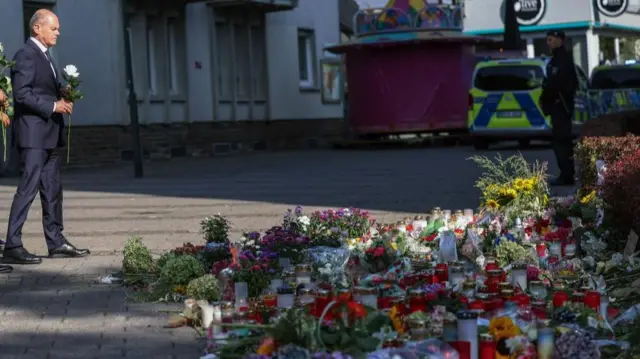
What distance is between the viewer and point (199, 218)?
15125 millimetres

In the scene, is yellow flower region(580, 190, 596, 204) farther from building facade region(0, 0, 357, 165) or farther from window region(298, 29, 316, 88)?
window region(298, 29, 316, 88)

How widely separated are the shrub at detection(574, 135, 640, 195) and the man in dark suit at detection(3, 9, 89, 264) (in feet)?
13.2

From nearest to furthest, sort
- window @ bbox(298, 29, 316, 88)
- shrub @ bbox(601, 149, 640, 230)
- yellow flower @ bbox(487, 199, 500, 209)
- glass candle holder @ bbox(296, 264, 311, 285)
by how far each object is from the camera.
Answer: glass candle holder @ bbox(296, 264, 311, 285) < shrub @ bbox(601, 149, 640, 230) < yellow flower @ bbox(487, 199, 500, 209) < window @ bbox(298, 29, 316, 88)

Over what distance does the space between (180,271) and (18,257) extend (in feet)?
7.67

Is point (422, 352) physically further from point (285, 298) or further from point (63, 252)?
point (63, 252)

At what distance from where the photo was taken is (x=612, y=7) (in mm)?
61250

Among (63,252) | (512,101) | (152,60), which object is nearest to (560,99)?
(63,252)

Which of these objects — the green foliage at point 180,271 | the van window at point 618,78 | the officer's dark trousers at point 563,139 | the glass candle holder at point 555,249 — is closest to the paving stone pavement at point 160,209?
the green foliage at point 180,271

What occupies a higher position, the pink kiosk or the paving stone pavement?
the pink kiosk

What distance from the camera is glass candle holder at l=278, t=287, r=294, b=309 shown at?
695cm

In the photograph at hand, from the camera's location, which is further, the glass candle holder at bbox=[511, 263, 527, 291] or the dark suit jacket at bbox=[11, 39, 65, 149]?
the dark suit jacket at bbox=[11, 39, 65, 149]

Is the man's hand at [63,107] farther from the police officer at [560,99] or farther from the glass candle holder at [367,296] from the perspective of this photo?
the police officer at [560,99]

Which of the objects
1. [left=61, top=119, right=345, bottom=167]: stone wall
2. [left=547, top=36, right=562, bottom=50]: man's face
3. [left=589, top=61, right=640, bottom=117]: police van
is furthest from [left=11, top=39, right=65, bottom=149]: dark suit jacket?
[left=589, top=61, right=640, bottom=117]: police van

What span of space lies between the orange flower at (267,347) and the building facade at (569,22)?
177ft
